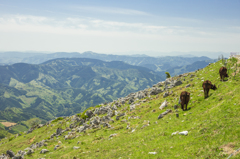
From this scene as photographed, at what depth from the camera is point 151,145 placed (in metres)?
20.7

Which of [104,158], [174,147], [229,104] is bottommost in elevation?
[104,158]

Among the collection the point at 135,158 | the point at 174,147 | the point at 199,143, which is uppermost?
the point at 199,143

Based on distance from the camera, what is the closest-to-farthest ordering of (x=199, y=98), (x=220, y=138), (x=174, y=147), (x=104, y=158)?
1. (x=220, y=138)
2. (x=174, y=147)
3. (x=104, y=158)
4. (x=199, y=98)

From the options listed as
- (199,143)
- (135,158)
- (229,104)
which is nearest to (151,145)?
(135,158)

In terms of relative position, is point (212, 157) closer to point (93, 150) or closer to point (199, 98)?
point (93, 150)

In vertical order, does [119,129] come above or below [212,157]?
below

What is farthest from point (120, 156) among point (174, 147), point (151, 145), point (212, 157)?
point (212, 157)

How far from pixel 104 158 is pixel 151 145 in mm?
7066

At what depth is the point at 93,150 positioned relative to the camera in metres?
26.4

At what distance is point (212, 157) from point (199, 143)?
3.20 m

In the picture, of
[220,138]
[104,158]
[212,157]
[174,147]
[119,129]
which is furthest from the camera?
[119,129]

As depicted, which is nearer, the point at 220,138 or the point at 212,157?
the point at 212,157

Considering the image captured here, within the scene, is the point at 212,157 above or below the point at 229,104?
below

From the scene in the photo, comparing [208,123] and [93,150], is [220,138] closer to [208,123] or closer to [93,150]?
[208,123]
